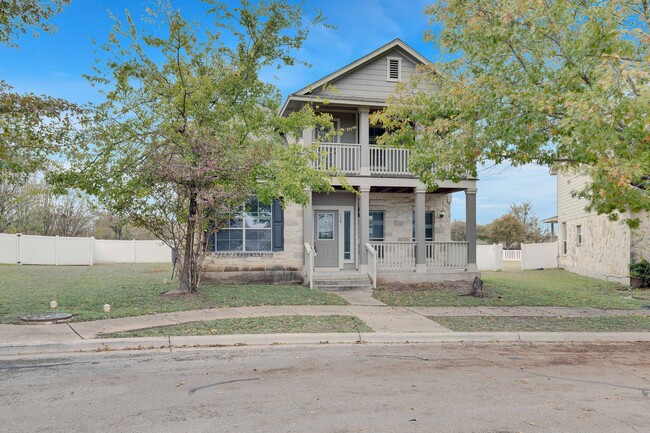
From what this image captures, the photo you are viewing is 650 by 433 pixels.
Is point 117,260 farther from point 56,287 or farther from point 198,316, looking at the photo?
point 198,316

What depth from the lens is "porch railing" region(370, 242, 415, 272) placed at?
56.6ft

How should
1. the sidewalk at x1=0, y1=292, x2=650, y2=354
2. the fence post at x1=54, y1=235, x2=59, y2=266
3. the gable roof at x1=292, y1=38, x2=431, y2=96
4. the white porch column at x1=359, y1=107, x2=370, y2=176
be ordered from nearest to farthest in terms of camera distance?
the sidewalk at x1=0, y1=292, x2=650, y2=354, the gable roof at x1=292, y1=38, x2=431, y2=96, the white porch column at x1=359, y1=107, x2=370, y2=176, the fence post at x1=54, y1=235, x2=59, y2=266

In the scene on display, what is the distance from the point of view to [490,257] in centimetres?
2794

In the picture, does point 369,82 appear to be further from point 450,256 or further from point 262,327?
point 262,327

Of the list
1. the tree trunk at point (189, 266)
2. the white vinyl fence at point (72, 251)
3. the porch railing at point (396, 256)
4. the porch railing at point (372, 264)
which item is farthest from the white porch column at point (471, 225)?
the white vinyl fence at point (72, 251)

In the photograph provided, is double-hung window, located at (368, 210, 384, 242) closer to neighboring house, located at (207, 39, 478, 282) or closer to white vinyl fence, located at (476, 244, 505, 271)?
neighboring house, located at (207, 39, 478, 282)

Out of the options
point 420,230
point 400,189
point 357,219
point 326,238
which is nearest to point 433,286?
point 420,230

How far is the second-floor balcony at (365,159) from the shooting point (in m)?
16.8

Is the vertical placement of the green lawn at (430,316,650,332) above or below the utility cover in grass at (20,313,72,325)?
below

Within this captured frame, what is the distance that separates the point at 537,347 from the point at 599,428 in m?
4.19

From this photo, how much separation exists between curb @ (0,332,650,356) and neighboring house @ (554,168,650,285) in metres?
7.78

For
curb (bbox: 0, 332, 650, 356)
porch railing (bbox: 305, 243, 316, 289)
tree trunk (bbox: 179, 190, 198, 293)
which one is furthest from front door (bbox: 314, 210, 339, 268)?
curb (bbox: 0, 332, 650, 356)

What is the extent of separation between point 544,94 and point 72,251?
24676mm

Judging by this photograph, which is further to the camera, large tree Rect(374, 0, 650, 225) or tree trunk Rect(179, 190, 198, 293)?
tree trunk Rect(179, 190, 198, 293)
